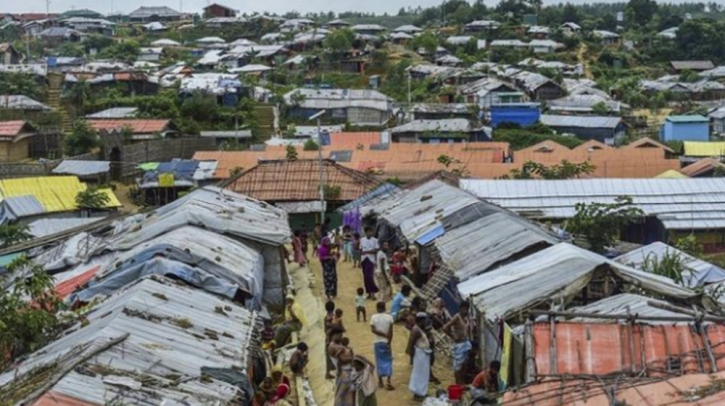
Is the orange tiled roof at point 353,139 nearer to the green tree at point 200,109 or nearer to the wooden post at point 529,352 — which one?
the green tree at point 200,109

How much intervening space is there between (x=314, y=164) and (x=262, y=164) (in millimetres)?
1293

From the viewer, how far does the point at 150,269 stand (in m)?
12.2

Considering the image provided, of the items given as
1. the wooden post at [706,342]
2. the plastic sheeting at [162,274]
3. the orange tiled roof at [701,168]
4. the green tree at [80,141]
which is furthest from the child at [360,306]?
the green tree at [80,141]

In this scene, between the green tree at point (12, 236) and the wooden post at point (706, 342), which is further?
the green tree at point (12, 236)

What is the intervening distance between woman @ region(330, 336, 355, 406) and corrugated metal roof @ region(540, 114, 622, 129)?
34.8m

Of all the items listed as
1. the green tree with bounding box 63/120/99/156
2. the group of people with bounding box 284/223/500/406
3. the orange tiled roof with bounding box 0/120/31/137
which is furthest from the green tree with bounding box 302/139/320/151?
the group of people with bounding box 284/223/500/406

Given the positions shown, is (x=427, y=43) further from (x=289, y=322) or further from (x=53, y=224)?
(x=289, y=322)

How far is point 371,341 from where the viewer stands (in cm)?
1260

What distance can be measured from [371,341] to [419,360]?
257 cm

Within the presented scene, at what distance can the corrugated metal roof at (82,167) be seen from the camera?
32.0 meters

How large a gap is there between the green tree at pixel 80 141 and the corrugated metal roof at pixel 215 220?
18.4 m

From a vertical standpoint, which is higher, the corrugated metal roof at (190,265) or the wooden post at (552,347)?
the wooden post at (552,347)

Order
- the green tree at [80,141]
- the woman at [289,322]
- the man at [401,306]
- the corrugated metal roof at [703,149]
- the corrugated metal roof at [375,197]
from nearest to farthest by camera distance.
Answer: the woman at [289,322], the man at [401,306], the corrugated metal roof at [375,197], the corrugated metal roof at [703,149], the green tree at [80,141]

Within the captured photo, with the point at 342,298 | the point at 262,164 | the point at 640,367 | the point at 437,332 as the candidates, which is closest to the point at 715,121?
the point at 262,164
